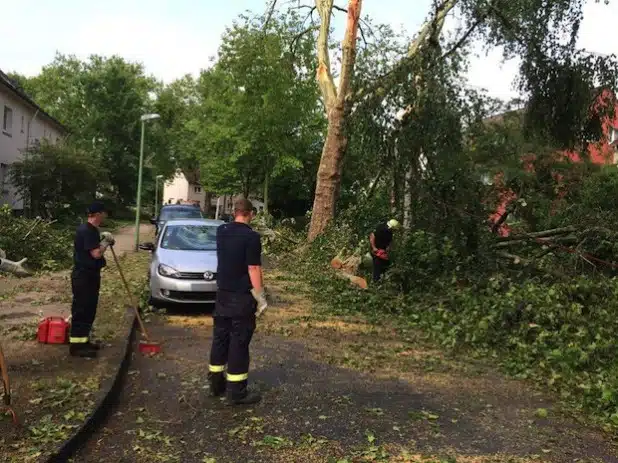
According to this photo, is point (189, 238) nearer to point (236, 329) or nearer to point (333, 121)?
point (236, 329)

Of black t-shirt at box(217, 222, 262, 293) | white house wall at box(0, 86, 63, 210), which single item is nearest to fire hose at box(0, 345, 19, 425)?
black t-shirt at box(217, 222, 262, 293)

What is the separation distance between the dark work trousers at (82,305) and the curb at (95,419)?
503 millimetres

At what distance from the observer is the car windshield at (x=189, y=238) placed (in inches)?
421

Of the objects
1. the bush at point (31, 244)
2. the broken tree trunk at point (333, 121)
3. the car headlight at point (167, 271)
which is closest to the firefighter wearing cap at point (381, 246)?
the car headlight at point (167, 271)

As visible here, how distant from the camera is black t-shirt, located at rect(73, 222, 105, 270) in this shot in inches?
257

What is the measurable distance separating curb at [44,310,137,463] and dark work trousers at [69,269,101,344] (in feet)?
1.65

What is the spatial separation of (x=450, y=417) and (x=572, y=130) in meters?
9.83

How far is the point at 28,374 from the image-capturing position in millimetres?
5875

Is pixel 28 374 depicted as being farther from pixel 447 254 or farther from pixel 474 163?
pixel 474 163

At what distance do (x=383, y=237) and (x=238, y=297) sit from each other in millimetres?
7030

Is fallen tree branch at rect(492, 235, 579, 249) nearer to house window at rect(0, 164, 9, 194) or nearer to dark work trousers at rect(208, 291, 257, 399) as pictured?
dark work trousers at rect(208, 291, 257, 399)

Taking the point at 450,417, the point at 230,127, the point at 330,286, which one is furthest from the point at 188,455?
the point at 230,127

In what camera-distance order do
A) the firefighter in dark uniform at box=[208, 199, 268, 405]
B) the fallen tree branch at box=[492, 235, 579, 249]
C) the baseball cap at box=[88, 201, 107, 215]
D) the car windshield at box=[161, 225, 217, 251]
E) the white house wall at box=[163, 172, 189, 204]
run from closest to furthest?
the firefighter in dark uniform at box=[208, 199, 268, 405] → the baseball cap at box=[88, 201, 107, 215] → the car windshield at box=[161, 225, 217, 251] → the fallen tree branch at box=[492, 235, 579, 249] → the white house wall at box=[163, 172, 189, 204]

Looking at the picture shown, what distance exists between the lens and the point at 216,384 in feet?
18.5
